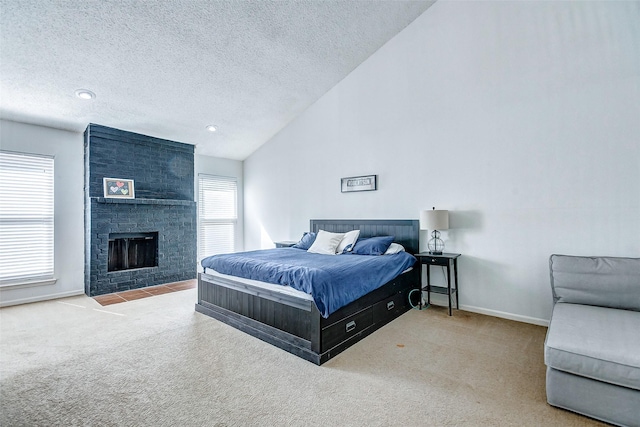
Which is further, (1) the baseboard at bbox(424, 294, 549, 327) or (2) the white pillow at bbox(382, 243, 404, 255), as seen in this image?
(2) the white pillow at bbox(382, 243, 404, 255)

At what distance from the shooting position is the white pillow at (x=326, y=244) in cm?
427

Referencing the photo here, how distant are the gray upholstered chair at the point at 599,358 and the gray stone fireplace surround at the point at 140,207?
5519mm

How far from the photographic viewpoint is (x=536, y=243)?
3.39 m

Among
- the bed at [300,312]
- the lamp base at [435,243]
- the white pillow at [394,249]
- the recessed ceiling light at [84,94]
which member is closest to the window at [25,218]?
the recessed ceiling light at [84,94]

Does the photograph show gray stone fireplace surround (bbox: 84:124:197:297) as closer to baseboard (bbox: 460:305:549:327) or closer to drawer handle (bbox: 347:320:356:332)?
drawer handle (bbox: 347:320:356:332)

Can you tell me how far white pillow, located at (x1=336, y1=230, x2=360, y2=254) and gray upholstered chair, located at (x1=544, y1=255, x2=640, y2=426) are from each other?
7.61 ft

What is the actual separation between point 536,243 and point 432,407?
2.36m

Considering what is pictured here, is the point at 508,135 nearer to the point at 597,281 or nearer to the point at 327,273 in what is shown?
the point at 597,281

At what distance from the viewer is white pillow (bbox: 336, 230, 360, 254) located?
13.8 feet

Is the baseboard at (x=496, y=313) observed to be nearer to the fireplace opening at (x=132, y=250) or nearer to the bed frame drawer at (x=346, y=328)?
the bed frame drawer at (x=346, y=328)

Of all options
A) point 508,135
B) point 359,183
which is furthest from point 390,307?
point 508,135

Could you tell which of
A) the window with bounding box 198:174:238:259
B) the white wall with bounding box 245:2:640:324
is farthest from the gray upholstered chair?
the window with bounding box 198:174:238:259

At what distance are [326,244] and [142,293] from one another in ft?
9.96

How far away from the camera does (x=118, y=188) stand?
4.98 m
